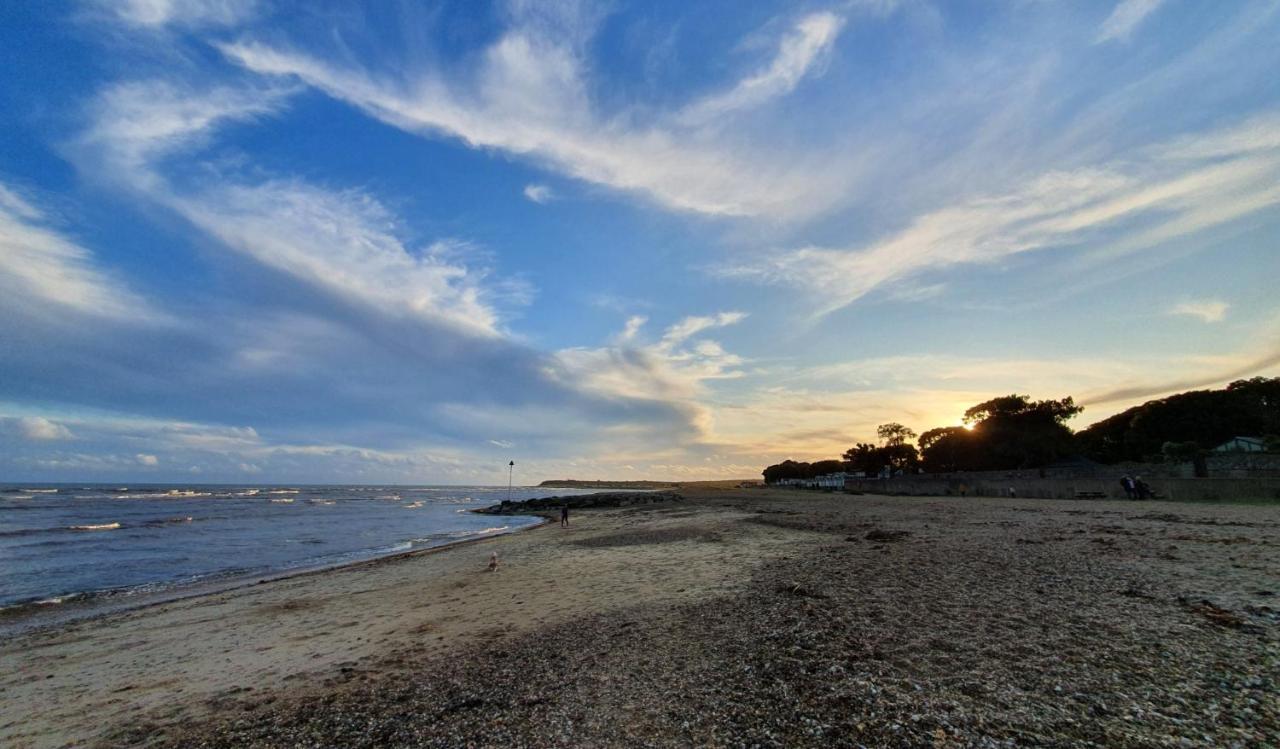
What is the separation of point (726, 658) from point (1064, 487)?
156 ft

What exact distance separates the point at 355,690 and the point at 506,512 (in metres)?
62.8

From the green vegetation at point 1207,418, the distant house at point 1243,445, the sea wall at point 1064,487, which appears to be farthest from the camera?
the green vegetation at point 1207,418

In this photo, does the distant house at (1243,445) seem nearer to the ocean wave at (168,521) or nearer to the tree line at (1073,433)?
the tree line at (1073,433)

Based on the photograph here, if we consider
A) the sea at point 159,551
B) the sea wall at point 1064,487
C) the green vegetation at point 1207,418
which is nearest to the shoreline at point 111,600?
the sea at point 159,551

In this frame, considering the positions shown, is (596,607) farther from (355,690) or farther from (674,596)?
(355,690)

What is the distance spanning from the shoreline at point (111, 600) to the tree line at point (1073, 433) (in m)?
56.6

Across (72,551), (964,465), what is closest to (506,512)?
(72,551)

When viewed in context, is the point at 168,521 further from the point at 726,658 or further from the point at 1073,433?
the point at 1073,433

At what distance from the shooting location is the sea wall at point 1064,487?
3031 centimetres

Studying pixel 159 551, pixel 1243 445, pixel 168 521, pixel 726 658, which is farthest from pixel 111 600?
pixel 1243 445

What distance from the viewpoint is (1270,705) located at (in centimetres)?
576

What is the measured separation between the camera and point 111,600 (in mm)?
18719

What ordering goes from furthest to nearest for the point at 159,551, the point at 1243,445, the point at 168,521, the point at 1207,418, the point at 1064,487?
the point at 1207,418 → the point at 1243,445 → the point at 168,521 → the point at 1064,487 → the point at 159,551

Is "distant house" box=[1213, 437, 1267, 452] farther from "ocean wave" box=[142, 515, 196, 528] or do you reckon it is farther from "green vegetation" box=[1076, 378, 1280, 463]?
"ocean wave" box=[142, 515, 196, 528]
